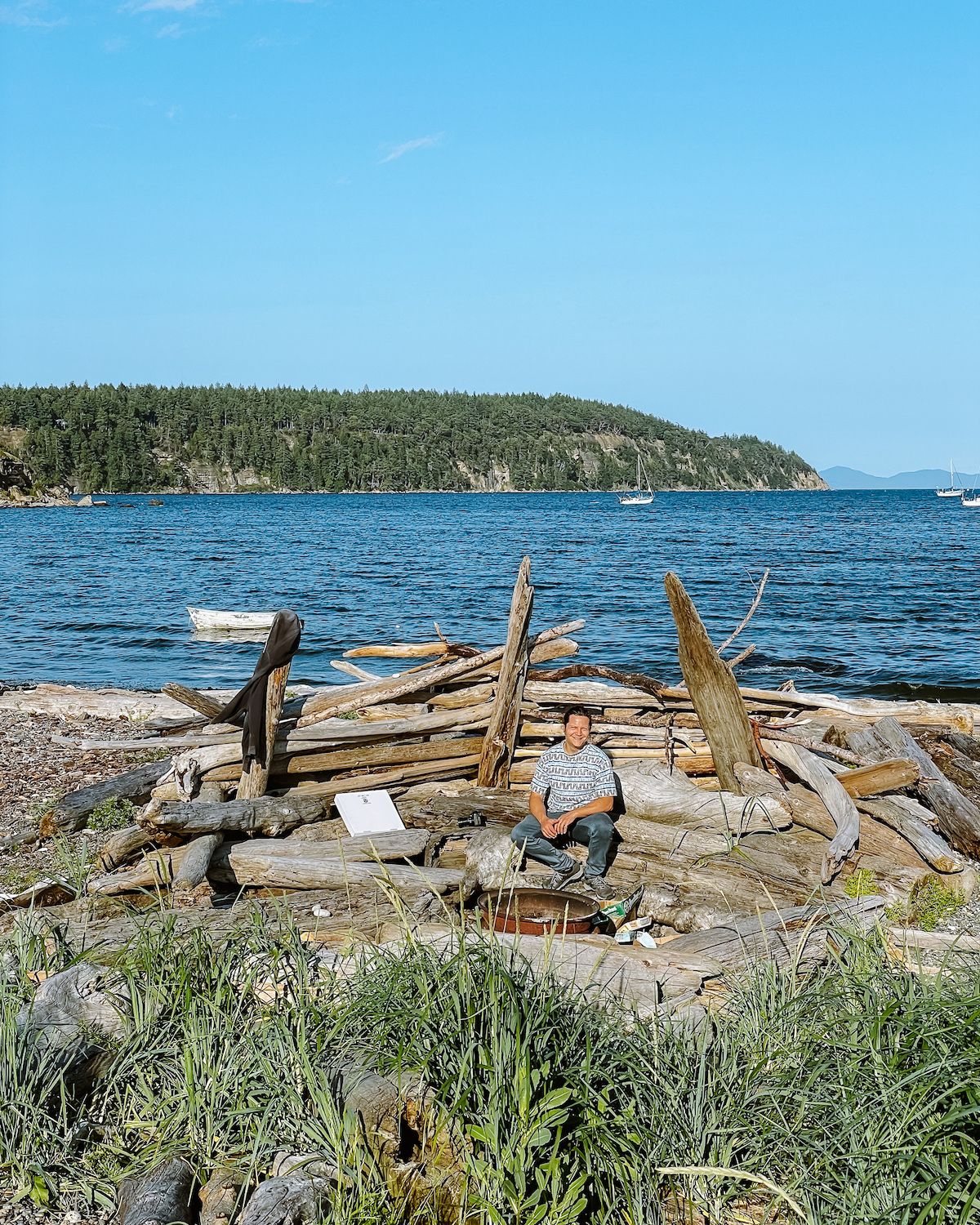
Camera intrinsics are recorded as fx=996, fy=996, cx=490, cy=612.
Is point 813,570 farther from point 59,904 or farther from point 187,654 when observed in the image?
point 59,904

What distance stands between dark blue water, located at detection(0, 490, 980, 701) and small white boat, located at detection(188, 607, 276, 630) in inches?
27.6

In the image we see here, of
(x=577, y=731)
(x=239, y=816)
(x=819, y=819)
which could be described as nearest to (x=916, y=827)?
(x=819, y=819)

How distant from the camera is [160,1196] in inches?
135

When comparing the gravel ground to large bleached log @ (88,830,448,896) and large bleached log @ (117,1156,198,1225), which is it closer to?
large bleached log @ (88,830,448,896)

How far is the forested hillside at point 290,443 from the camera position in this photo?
5591 inches

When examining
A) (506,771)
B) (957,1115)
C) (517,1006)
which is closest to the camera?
(957,1115)

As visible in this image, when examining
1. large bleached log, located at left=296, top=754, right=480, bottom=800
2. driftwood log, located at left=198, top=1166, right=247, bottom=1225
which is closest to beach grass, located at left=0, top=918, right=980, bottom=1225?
driftwood log, located at left=198, top=1166, right=247, bottom=1225

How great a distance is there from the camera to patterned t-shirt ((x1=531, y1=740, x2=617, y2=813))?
760 centimetres

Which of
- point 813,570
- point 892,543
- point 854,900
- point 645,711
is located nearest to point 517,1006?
point 854,900

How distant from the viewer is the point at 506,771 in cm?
870

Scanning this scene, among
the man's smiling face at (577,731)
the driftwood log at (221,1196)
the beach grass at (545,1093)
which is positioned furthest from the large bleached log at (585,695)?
the driftwood log at (221,1196)

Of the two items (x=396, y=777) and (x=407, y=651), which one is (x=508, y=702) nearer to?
(x=396, y=777)

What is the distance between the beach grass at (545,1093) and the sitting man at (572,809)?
2.93 metres

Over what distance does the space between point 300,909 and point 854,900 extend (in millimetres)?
3581
